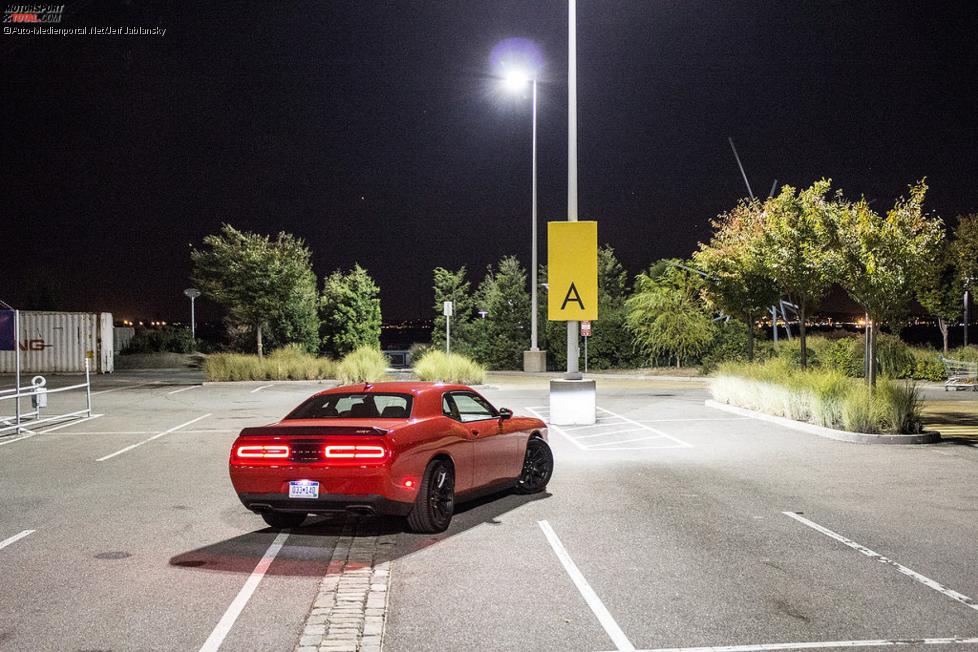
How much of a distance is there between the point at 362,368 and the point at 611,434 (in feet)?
53.2

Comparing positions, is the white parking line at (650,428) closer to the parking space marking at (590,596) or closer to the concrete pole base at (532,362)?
the parking space marking at (590,596)

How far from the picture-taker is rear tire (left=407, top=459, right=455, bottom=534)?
7793mm

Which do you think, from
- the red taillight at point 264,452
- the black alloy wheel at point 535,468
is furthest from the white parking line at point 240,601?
the black alloy wheel at point 535,468

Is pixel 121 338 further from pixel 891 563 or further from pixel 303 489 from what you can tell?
pixel 891 563

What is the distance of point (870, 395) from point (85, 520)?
13.4 meters

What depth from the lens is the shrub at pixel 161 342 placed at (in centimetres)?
4978

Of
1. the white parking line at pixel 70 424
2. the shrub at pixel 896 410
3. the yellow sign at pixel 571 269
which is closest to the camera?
the shrub at pixel 896 410

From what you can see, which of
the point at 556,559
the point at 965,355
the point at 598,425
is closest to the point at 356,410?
the point at 556,559

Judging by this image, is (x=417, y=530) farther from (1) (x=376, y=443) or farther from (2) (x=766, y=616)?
(2) (x=766, y=616)

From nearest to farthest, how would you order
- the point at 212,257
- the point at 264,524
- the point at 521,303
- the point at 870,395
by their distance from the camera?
the point at 264,524 → the point at 870,395 → the point at 212,257 → the point at 521,303

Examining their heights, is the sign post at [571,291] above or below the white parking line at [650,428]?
above

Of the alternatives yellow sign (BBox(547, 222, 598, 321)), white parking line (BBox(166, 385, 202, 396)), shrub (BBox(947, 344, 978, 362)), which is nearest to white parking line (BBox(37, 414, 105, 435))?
white parking line (BBox(166, 385, 202, 396))

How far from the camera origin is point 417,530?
7969 mm

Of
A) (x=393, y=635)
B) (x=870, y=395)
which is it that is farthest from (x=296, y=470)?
(x=870, y=395)
